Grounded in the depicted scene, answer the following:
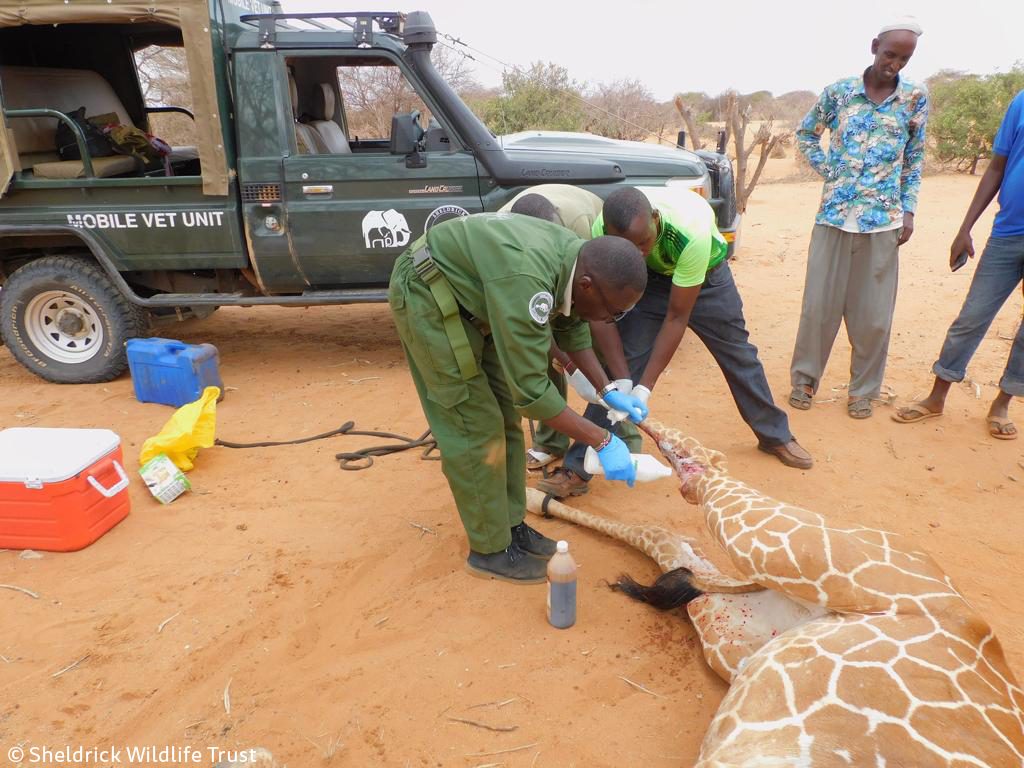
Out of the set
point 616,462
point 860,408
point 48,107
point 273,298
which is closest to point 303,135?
point 273,298

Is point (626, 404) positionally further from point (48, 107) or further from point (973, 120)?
point (973, 120)

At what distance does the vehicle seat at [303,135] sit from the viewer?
4723 millimetres

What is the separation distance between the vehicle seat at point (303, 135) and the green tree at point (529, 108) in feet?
34.5

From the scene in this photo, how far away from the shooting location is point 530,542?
2979 mm

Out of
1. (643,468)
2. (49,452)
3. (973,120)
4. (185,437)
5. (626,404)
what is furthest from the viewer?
(973,120)

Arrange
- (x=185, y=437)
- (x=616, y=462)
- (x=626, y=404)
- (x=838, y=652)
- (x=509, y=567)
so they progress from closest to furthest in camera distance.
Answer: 1. (x=838, y=652)
2. (x=616, y=462)
3. (x=626, y=404)
4. (x=509, y=567)
5. (x=185, y=437)

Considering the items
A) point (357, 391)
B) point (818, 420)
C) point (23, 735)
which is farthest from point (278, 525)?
point (818, 420)

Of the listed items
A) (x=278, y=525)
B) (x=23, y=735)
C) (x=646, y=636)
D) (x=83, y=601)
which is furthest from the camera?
(x=278, y=525)

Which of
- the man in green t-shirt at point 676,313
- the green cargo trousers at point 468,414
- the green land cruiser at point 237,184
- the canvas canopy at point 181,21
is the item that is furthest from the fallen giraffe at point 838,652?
the canvas canopy at point 181,21

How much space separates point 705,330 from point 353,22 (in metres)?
3.22

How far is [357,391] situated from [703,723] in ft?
11.1

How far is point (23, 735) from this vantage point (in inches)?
83.7

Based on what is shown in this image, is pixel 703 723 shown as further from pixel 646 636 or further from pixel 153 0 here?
pixel 153 0

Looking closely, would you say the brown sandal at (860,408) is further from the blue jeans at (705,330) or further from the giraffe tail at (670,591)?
the giraffe tail at (670,591)
